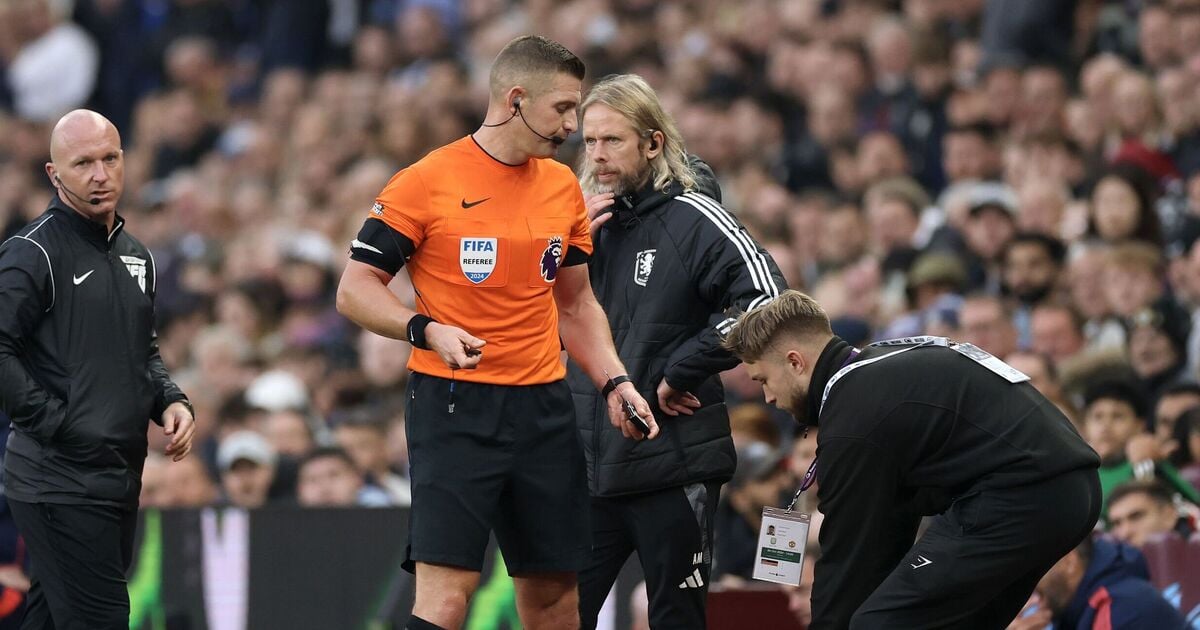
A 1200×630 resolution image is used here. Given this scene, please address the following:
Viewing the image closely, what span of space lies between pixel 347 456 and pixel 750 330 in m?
4.57

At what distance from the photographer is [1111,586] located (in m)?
6.68

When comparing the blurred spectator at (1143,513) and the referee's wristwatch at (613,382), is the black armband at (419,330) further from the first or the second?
the blurred spectator at (1143,513)

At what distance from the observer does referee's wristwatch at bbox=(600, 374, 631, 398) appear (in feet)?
19.8

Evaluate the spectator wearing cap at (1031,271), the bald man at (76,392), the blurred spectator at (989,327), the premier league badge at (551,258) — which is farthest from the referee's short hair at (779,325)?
the spectator wearing cap at (1031,271)

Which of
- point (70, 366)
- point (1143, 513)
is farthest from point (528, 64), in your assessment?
point (1143, 513)

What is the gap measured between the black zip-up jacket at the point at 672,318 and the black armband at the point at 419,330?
1.13m

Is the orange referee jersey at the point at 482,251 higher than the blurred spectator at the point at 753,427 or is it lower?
higher

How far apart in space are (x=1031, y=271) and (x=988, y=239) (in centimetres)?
54

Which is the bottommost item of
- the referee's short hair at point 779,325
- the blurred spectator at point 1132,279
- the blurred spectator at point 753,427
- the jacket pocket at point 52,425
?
the jacket pocket at point 52,425

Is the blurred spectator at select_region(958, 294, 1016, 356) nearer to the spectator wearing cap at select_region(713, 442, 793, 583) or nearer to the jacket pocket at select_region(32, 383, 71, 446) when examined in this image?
the spectator wearing cap at select_region(713, 442, 793, 583)

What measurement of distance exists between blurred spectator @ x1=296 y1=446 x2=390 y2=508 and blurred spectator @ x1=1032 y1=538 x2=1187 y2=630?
3.96 metres

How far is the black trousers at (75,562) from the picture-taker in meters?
6.13

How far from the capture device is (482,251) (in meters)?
5.67

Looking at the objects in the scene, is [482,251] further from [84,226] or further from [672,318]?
[84,226]
